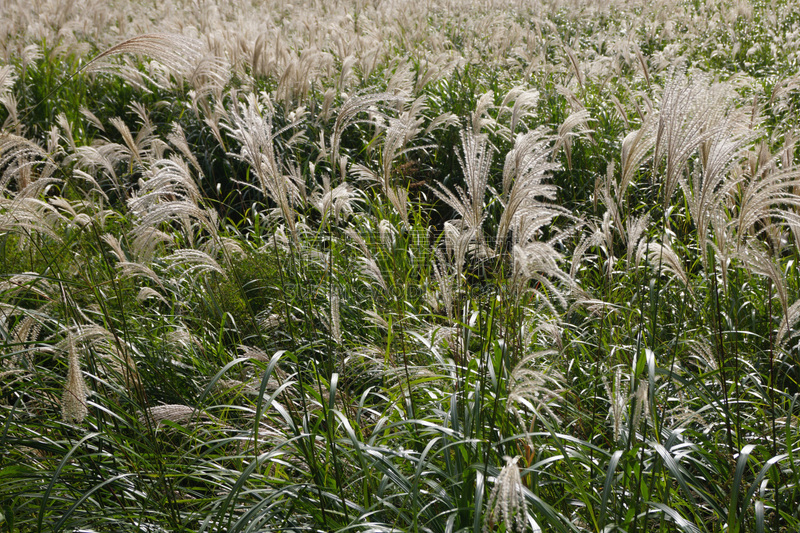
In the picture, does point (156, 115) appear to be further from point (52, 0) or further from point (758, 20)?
point (758, 20)

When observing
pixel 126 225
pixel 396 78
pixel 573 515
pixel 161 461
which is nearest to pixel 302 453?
pixel 161 461

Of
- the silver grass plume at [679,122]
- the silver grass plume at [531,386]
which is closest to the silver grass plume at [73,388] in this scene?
the silver grass plume at [531,386]

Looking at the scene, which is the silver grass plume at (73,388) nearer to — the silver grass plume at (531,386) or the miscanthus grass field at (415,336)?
the miscanthus grass field at (415,336)

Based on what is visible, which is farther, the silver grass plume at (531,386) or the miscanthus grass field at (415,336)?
the miscanthus grass field at (415,336)

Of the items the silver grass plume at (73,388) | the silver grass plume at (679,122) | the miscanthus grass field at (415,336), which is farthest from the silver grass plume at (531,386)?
the silver grass plume at (73,388)

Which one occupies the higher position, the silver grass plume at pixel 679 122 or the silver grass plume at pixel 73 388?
the silver grass plume at pixel 679 122

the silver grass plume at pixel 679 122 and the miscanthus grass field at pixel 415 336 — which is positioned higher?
the silver grass plume at pixel 679 122

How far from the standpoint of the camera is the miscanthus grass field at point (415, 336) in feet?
5.95

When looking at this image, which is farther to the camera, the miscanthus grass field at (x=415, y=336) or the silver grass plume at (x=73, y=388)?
the miscanthus grass field at (x=415, y=336)

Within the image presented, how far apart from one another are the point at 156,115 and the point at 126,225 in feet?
9.52

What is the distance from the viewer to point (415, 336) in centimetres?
277

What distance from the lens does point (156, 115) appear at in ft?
23.6

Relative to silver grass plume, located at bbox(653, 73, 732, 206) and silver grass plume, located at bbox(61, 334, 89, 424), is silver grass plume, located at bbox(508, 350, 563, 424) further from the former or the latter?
silver grass plume, located at bbox(61, 334, 89, 424)

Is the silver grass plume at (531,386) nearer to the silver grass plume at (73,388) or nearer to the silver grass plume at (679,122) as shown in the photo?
the silver grass plume at (679,122)
